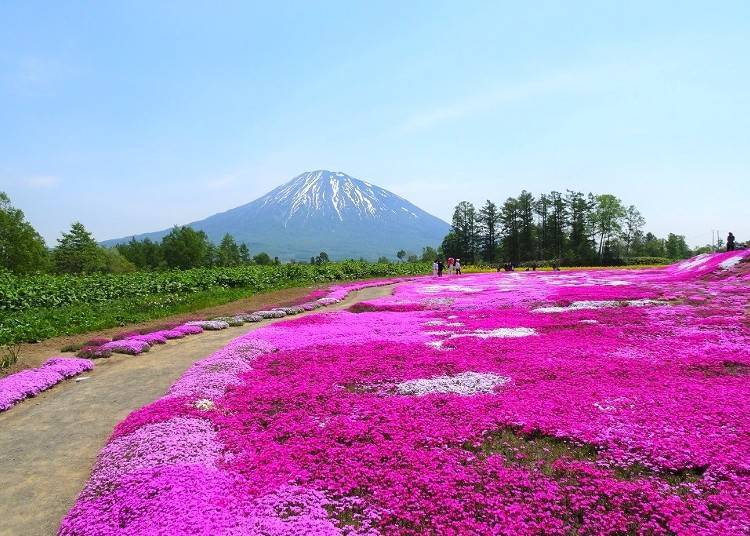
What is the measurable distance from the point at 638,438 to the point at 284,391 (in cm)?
720

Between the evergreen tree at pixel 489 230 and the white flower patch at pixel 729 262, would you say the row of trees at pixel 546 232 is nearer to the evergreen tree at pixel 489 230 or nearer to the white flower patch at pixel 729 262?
the evergreen tree at pixel 489 230

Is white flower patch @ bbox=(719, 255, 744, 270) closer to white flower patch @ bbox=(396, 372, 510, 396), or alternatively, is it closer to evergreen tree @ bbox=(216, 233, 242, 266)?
white flower patch @ bbox=(396, 372, 510, 396)

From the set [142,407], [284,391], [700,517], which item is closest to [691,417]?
[700,517]

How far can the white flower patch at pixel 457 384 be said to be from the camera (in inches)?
394

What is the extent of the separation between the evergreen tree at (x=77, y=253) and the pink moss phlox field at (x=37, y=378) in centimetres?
8563

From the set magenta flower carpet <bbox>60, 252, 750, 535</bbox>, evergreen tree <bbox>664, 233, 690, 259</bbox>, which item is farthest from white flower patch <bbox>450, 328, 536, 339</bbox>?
evergreen tree <bbox>664, 233, 690, 259</bbox>

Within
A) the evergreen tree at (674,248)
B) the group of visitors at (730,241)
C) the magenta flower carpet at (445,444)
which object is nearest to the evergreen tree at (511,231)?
the evergreen tree at (674,248)

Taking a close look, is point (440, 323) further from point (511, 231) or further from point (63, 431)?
point (511, 231)

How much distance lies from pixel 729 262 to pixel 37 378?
4350 cm

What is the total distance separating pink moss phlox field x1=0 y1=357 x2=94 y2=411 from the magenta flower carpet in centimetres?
378

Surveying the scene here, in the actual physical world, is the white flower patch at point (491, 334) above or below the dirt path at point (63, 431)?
above

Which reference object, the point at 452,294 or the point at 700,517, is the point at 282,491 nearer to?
the point at 700,517

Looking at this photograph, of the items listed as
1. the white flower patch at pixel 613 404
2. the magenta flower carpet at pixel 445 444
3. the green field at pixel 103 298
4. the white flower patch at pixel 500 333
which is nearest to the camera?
the magenta flower carpet at pixel 445 444

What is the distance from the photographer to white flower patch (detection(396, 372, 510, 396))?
10000mm
